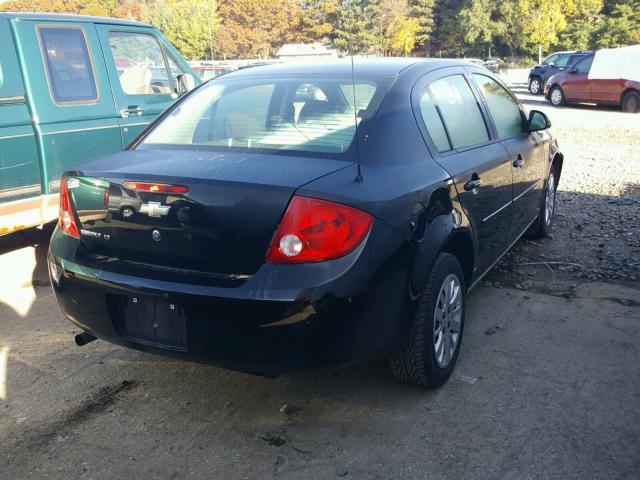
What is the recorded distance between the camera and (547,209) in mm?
5934

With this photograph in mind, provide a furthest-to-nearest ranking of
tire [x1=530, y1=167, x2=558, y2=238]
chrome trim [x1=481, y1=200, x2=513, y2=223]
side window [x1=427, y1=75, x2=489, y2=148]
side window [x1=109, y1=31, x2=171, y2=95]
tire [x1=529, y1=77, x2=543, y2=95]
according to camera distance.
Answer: tire [x1=529, y1=77, x2=543, y2=95] < side window [x1=109, y1=31, x2=171, y2=95] < tire [x1=530, y1=167, x2=558, y2=238] < chrome trim [x1=481, y1=200, x2=513, y2=223] < side window [x1=427, y1=75, x2=489, y2=148]

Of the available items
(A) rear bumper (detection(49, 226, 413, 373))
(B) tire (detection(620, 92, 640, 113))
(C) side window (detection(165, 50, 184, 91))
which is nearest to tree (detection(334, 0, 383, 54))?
(A) rear bumper (detection(49, 226, 413, 373))

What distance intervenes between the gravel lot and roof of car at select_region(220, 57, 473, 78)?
169 cm

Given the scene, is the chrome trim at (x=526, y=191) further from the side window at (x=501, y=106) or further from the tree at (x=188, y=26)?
the tree at (x=188, y=26)

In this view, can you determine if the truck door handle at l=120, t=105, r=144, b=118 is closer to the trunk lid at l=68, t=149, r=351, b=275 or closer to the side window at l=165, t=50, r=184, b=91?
the side window at l=165, t=50, r=184, b=91

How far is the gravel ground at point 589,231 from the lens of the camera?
16.8 ft

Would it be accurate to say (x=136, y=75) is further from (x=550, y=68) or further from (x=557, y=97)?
(x=550, y=68)

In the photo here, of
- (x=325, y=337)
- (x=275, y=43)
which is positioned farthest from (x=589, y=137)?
(x=275, y=43)

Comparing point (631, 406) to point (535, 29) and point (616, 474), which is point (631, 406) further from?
point (535, 29)

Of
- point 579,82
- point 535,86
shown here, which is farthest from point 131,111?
point 535,86

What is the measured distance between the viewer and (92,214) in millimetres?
3023

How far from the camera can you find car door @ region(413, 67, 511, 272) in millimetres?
3510

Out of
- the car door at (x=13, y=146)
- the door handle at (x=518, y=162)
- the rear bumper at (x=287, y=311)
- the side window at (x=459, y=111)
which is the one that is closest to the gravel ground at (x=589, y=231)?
the door handle at (x=518, y=162)

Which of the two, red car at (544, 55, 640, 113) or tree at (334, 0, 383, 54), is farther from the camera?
red car at (544, 55, 640, 113)
